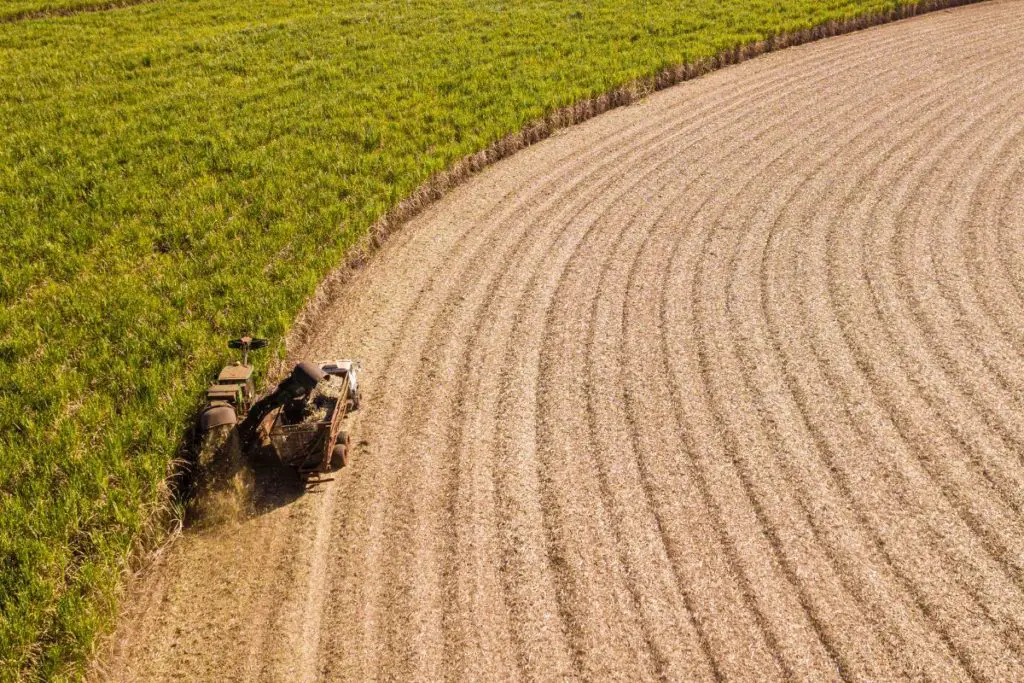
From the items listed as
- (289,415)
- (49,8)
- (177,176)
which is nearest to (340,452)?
(289,415)

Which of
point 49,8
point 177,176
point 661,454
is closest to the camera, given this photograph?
point 661,454

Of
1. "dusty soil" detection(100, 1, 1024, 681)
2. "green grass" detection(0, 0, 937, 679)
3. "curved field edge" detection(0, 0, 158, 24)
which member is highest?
"curved field edge" detection(0, 0, 158, 24)

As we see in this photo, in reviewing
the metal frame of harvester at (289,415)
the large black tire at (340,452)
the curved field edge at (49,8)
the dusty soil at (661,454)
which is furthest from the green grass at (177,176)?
the large black tire at (340,452)

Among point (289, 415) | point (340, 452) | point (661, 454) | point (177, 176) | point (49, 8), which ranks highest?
point (49, 8)

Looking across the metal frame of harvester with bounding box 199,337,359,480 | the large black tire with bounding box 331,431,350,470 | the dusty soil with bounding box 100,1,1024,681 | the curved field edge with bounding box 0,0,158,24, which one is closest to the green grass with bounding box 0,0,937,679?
the curved field edge with bounding box 0,0,158,24

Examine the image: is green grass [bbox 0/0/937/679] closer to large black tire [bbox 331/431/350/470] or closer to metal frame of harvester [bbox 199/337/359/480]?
metal frame of harvester [bbox 199/337/359/480]

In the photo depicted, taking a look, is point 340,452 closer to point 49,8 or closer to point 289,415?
point 289,415


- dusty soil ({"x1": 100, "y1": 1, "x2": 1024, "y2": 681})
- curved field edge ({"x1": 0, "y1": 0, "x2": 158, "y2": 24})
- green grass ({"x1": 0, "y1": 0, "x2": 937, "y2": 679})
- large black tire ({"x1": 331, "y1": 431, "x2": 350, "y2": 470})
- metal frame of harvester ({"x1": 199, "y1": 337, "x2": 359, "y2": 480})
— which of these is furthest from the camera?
curved field edge ({"x1": 0, "y1": 0, "x2": 158, "y2": 24})
